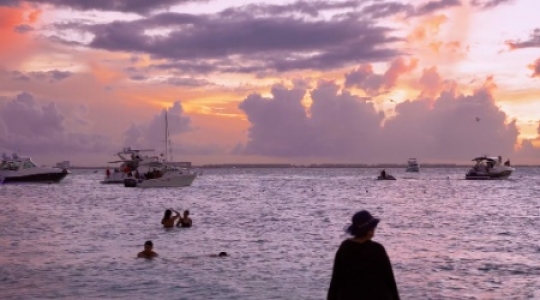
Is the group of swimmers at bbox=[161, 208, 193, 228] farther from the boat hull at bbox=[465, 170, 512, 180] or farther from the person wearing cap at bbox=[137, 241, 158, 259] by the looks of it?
the boat hull at bbox=[465, 170, 512, 180]

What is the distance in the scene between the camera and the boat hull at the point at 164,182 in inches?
3654

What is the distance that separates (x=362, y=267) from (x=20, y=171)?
107947 millimetres

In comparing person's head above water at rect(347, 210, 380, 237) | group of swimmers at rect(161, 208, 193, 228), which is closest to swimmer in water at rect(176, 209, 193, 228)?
group of swimmers at rect(161, 208, 193, 228)

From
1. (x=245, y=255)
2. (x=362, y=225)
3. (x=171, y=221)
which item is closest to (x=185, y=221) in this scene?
(x=171, y=221)

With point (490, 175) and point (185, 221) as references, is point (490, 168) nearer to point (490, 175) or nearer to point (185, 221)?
point (490, 175)

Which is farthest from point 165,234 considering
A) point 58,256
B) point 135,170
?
point 135,170

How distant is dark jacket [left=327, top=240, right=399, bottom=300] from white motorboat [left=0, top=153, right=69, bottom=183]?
4231 inches

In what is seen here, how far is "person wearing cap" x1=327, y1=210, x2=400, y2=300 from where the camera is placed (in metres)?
7.30

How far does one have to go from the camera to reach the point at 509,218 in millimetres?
52031

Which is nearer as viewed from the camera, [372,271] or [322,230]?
[372,271]

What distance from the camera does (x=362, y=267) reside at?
7426 mm

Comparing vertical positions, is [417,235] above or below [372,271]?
below

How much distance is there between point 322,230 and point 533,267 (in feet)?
52.6

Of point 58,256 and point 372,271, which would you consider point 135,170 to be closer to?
point 58,256
